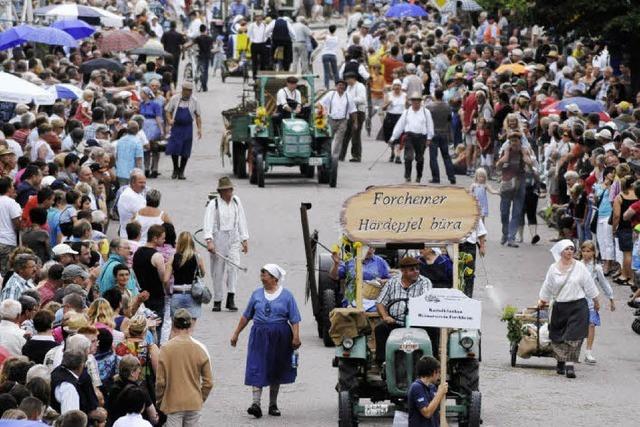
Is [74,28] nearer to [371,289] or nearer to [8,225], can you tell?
[8,225]

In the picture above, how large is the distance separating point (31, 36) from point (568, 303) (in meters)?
16.9

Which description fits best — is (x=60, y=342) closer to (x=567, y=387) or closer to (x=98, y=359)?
(x=98, y=359)

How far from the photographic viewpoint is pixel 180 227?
98.4 ft

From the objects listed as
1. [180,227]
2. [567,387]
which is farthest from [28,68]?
[567,387]

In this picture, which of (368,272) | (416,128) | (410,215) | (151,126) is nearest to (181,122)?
(151,126)

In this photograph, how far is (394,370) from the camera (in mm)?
17266

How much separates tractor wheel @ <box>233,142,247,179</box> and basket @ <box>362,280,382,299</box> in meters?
15.8

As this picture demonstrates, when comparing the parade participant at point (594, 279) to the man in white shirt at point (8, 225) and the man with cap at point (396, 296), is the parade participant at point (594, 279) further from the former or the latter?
the man in white shirt at point (8, 225)

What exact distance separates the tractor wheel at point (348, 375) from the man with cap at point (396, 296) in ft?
1.02

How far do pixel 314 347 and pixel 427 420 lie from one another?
6508 mm

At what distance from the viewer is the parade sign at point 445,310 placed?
16.5 m

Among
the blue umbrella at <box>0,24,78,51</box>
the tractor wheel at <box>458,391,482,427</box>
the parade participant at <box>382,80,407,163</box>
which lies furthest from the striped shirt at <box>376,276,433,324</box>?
the parade participant at <box>382,80,407,163</box>

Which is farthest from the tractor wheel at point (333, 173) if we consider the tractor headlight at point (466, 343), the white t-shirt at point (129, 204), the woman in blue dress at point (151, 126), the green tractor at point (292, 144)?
the tractor headlight at point (466, 343)

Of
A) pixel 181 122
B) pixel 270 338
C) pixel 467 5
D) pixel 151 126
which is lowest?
pixel 270 338
